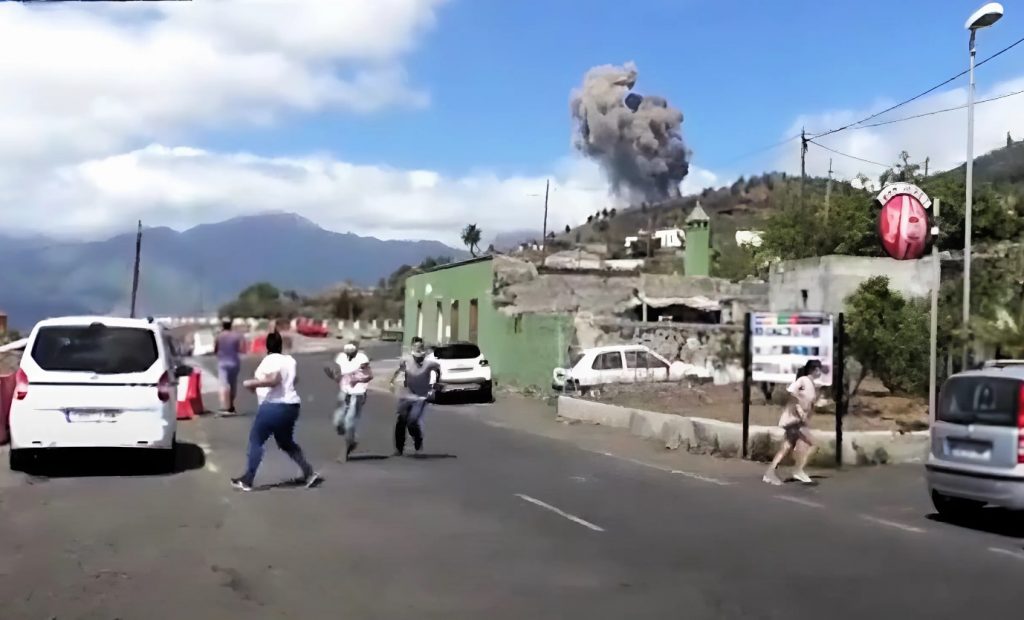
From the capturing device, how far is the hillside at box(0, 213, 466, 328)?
66.9 ft

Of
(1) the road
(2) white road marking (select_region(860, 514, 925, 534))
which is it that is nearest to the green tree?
(1) the road

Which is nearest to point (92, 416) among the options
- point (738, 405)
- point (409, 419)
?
point (409, 419)

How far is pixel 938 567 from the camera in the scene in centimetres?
908

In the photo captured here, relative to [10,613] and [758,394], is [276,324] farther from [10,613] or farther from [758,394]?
[758,394]

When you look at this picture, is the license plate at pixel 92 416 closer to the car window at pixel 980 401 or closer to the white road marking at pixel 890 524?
the white road marking at pixel 890 524

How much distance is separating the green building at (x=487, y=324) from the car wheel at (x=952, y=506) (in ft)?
59.4

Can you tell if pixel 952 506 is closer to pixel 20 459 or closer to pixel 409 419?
pixel 409 419

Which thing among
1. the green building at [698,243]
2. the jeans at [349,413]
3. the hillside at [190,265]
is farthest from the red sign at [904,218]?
the green building at [698,243]

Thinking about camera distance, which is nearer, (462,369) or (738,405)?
(738,405)

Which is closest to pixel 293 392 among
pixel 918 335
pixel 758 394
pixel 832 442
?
pixel 832 442

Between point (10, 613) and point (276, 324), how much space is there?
960 cm

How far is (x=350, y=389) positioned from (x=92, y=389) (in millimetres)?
3512

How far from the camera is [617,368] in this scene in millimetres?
27453

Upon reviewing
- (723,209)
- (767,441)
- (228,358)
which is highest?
(723,209)
